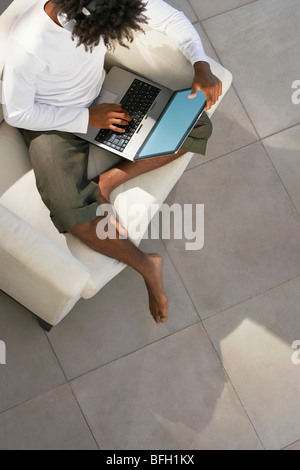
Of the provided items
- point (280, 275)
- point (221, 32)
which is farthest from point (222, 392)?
point (221, 32)

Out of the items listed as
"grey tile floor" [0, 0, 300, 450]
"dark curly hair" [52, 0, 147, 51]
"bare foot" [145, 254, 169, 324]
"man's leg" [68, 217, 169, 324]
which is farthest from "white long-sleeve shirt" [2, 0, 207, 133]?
"grey tile floor" [0, 0, 300, 450]

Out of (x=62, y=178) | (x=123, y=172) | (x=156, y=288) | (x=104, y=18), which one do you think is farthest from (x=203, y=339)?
(x=104, y=18)

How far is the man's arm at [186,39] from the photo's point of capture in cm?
190

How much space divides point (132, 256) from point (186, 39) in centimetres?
71

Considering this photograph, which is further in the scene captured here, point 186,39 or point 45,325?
point 45,325

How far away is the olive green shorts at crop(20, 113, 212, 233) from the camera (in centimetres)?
181

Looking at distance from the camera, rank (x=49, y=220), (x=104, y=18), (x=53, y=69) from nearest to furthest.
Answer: (x=104, y=18) < (x=53, y=69) < (x=49, y=220)

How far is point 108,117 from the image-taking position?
6.19ft

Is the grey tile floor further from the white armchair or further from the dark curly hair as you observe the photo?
the dark curly hair

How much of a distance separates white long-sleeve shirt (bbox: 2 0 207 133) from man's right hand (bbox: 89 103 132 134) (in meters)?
0.03

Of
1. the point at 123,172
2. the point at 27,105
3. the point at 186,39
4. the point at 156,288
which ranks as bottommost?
the point at 156,288

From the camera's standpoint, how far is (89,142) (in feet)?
6.40

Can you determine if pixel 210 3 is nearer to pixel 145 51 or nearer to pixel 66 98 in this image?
pixel 145 51

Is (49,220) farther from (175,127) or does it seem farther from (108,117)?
(175,127)
